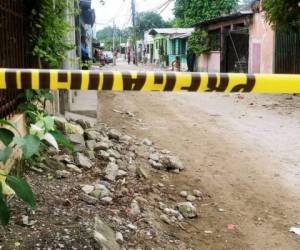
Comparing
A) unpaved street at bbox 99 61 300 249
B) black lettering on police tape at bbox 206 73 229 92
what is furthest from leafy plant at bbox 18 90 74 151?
unpaved street at bbox 99 61 300 249

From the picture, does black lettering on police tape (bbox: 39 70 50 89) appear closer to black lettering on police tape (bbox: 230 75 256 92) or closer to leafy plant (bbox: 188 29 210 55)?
black lettering on police tape (bbox: 230 75 256 92)

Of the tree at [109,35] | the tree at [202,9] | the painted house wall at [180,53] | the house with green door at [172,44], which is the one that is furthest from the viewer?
the tree at [109,35]

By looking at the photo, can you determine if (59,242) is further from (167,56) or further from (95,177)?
(167,56)

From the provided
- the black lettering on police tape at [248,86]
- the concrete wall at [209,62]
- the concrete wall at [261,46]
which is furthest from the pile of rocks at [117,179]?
the concrete wall at [209,62]

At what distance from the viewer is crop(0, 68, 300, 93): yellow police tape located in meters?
1.88

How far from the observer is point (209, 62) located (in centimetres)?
2552

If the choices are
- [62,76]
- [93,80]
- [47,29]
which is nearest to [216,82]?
[93,80]

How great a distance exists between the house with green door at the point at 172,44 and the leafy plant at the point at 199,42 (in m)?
4.23

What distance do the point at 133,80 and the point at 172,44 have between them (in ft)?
121

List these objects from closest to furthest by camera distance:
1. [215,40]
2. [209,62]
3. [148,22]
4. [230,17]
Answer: [230,17] < [215,40] < [209,62] < [148,22]

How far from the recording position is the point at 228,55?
22.7 meters

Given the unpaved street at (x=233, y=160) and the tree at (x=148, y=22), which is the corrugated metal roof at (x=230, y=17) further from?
the tree at (x=148, y=22)

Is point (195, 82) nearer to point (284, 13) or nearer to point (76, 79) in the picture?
point (76, 79)

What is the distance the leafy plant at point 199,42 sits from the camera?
84.0 ft
